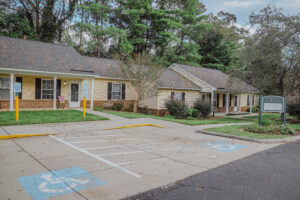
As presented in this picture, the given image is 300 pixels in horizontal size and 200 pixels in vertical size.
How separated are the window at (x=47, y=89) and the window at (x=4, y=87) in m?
2.27

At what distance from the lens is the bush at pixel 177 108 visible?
1821cm

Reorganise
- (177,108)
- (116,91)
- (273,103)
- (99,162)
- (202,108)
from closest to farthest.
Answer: (99,162) < (273,103) < (177,108) < (202,108) < (116,91)

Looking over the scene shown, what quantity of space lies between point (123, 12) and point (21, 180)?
99.6ft

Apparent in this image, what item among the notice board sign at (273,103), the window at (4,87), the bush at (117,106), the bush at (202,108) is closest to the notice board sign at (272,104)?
the notice board sign at (273,103)

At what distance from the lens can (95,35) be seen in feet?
98.0

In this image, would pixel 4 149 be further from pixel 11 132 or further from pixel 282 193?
pixel 282 193

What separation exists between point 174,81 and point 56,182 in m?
18.6

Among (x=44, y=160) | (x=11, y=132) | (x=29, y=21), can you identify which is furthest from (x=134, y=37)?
(x=44, y=160)

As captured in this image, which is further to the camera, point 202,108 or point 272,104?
point 202,108

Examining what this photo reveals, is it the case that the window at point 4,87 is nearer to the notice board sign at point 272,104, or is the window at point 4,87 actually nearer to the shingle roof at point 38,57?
the shingle roof at point 38,57

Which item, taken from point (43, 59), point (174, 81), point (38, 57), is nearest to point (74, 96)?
point (43, 59)

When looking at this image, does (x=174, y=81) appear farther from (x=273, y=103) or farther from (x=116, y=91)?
(x=273, y=103)

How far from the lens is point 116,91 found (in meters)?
20.4

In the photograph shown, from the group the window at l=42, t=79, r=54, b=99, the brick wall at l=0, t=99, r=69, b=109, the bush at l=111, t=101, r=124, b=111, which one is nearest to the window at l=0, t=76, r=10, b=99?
the brick wall at l=0, t=99, r=69, b=109
